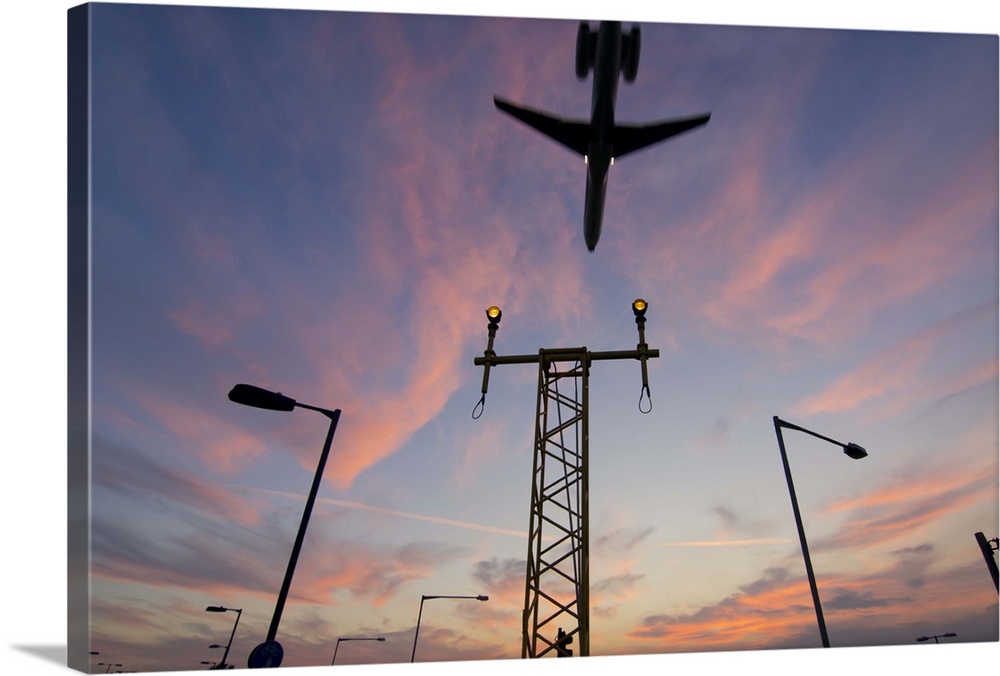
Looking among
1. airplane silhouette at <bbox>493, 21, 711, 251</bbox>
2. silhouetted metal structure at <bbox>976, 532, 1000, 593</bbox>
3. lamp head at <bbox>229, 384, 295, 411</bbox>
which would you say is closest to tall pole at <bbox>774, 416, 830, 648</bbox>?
silhouetted metal structure at <bbox>976, 532, 1000, 593</bbox>

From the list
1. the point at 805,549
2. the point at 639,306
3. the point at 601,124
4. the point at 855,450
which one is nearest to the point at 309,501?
the point at 639,306

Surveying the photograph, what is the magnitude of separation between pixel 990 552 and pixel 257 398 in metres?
12.5

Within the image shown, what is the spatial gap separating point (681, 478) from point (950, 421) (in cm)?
480

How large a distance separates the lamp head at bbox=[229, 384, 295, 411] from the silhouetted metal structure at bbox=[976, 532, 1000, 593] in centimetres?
1144

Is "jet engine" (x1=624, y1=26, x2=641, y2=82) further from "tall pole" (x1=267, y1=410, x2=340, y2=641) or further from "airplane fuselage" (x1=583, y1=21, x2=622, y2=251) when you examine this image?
"tall pole" (x1=267, y1=410, x2=340, y2=641)

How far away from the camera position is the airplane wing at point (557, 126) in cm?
A: 1769

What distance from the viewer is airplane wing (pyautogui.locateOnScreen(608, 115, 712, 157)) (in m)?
18.0

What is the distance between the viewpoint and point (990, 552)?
14.0 meters

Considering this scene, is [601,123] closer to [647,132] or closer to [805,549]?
[647,132]

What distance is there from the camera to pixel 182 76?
42.3 feet

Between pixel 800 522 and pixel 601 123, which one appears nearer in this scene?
pixel 800 522

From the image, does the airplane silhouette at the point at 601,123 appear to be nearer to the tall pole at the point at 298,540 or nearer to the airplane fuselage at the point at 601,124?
the airplane fuselage at the point at 601,124

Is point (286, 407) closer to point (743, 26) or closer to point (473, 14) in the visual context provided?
point (473, 14)

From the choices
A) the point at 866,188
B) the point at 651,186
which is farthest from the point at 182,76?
the point at 866,188
